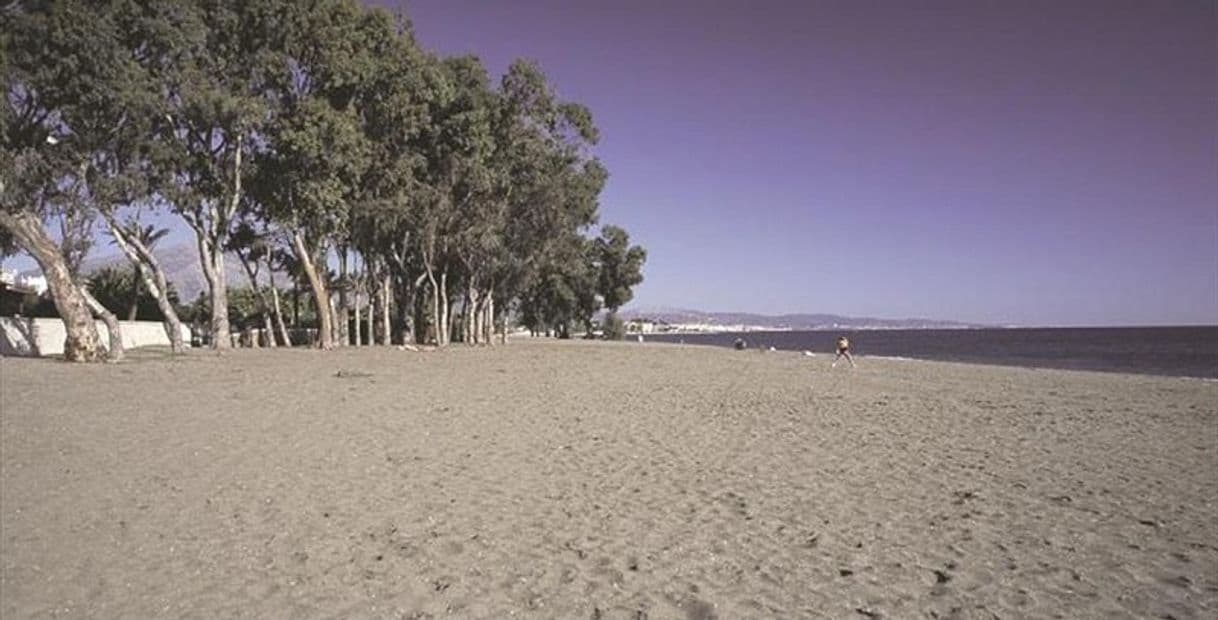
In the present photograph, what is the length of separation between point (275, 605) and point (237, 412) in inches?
364

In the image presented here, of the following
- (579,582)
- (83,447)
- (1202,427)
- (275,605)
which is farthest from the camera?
(1202,427)

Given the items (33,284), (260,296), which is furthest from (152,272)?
(33,284)

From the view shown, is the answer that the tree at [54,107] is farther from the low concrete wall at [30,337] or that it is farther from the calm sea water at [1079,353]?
the calm sea water at [1079,353]

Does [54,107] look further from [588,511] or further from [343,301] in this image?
[588,511]

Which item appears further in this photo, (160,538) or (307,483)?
(307,483)

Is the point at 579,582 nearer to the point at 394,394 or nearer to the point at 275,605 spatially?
the point at 275,605

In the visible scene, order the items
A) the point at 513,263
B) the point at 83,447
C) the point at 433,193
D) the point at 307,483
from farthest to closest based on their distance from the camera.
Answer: the point at 513,263
the point at 433,193
the point at 83,447
the point at 307,483

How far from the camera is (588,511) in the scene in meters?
7.12

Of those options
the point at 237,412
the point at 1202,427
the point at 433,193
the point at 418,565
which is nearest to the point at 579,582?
the point at 418,565

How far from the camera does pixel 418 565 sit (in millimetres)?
5648

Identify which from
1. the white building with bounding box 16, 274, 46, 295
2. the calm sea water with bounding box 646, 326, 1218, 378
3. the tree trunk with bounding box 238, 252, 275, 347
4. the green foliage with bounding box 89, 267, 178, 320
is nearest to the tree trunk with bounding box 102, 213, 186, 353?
the tree trunk with bounding box 238, 252, 275, 347

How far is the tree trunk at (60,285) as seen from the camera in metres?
21.1

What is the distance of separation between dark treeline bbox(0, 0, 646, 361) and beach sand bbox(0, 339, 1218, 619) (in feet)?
36.3

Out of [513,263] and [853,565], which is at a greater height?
[513,263]
